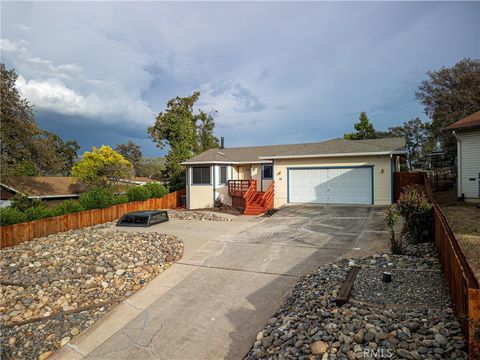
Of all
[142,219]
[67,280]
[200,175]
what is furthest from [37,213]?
[200,175]


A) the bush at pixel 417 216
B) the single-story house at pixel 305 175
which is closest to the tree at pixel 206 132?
the single-story house at pixel 305 175

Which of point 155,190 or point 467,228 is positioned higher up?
point 155,190

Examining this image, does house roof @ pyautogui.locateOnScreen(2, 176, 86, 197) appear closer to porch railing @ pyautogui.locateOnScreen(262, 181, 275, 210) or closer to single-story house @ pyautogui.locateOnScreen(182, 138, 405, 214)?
single-story house @ pyautogui.locateOnScreen(182, 138, 405, 214)

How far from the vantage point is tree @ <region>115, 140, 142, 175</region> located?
55.0 metres

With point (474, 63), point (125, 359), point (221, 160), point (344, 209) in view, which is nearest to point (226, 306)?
point (125, 359)

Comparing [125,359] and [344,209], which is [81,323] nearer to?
[125,359]

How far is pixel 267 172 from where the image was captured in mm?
20109

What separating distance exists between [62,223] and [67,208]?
35.7 inches

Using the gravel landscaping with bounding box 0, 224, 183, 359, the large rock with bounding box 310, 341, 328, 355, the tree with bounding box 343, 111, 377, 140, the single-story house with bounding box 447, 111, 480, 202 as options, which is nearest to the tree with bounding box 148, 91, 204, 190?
the gravel landscaping with bounding box 0, 224, 183, 359

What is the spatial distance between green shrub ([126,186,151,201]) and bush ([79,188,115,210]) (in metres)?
1.97

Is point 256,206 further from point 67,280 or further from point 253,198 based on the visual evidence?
point 67,280

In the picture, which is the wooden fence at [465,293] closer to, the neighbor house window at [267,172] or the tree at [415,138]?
the neighbor house window at [267,172]

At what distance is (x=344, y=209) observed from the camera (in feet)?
47.7

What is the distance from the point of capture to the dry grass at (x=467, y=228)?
19.7 feet
